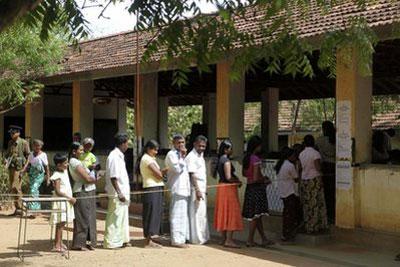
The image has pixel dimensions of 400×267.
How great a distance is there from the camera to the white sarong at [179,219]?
357 inches

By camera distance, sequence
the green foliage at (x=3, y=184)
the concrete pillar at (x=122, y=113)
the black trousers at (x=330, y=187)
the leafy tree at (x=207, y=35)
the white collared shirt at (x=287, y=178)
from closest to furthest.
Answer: the leafy tree at (x=207, y=35), the white collared shirt at (x=287, y=178), the black trousers at (x=330, y=187), the green foliage at (x=3, y=184), the concrete pillar at (x=122, y=113)

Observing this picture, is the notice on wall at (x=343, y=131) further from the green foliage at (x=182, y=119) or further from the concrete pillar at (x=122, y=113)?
the green foliage at (x=182, y=119)

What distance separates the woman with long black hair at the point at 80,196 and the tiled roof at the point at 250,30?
164 cm

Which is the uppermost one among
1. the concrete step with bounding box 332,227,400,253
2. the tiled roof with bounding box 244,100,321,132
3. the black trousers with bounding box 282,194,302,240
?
the tiled roof with bounding box 244,100,321,132

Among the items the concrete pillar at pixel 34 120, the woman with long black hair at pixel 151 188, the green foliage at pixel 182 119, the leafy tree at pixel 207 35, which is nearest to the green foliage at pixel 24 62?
the concrete pillar at pixel 34 120

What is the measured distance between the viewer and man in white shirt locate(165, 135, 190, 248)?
29.8ft

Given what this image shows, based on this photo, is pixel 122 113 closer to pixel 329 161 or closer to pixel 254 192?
pixel 329 161

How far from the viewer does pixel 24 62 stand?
44.8 ft

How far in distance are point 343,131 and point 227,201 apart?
6.80ft

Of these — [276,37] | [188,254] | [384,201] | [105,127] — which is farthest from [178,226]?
[105,127]

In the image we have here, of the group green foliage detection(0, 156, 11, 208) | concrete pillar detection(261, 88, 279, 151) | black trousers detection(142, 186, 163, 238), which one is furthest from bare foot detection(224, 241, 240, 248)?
concrete pillar detection(261, 88, 279, 151)

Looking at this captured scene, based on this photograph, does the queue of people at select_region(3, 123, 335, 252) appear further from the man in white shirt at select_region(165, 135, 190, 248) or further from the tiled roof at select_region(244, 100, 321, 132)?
the tiled roof at select_region(244, 100, 321, 132)

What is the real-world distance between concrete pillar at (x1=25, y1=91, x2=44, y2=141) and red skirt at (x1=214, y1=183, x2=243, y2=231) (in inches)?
391

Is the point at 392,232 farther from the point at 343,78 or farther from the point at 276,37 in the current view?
the point at 276,37
